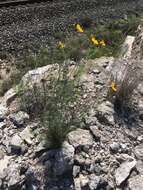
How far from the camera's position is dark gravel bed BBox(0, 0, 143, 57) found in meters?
9.85

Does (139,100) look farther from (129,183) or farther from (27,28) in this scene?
(27,28)

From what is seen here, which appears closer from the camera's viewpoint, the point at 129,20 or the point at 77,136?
the point at 77,136

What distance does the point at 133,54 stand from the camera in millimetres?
7695

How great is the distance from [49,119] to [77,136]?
473mm

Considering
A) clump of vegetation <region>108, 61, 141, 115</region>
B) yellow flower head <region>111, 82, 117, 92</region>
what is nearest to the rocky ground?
clump of vegetation <region>108, 61, 141, 115</region>

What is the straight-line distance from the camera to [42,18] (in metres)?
11.1

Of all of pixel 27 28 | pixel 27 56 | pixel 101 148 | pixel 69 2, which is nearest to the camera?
pixel 101 148

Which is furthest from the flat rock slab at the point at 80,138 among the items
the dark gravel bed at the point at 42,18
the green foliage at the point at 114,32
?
the dark gravel bed at the point at 42,18

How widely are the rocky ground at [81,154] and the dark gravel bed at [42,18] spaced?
3.34 m

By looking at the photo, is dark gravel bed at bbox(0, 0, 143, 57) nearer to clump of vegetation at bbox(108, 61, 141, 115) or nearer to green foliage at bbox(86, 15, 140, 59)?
green foliage at bbox(86, 15, 140, 59)

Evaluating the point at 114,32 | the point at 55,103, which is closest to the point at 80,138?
the point at 55,103

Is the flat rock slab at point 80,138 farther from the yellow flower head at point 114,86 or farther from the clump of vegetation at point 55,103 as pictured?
the yellow flower head at point 114,86

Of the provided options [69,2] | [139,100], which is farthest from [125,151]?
[69,2]

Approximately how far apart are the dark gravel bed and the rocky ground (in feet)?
11.0
